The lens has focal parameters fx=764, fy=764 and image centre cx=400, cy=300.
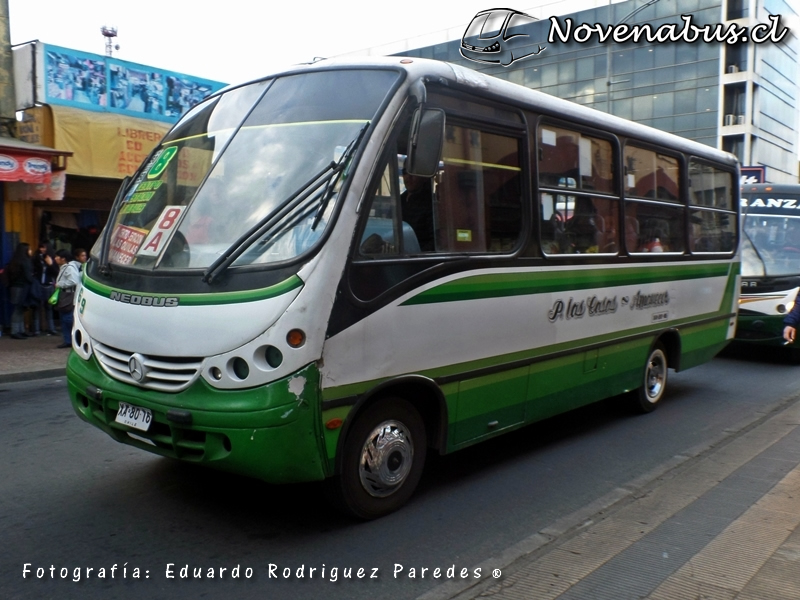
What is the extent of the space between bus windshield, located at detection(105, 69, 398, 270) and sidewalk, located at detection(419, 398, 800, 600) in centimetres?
214

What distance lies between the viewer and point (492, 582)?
12.8 feet

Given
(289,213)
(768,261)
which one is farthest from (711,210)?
(289,213)

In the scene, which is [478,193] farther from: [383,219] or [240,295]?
[240,295]

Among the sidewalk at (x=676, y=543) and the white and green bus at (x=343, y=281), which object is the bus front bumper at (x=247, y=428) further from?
the sidewalk at (x=676, y=543)

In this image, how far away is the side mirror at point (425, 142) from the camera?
15.1 ft

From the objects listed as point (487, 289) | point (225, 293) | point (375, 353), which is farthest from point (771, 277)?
point (225, 293)

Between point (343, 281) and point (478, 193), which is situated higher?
point (478, 193)

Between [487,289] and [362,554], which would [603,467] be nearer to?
[487,289]

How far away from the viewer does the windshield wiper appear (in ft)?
14.0

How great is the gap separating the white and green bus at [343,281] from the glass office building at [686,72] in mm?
36976

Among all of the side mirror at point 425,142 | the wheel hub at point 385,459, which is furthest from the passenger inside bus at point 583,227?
the wheel hub at point 385,459

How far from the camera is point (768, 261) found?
12.0 meters

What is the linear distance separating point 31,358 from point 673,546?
33.2 ft

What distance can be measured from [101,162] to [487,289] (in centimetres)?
1130
